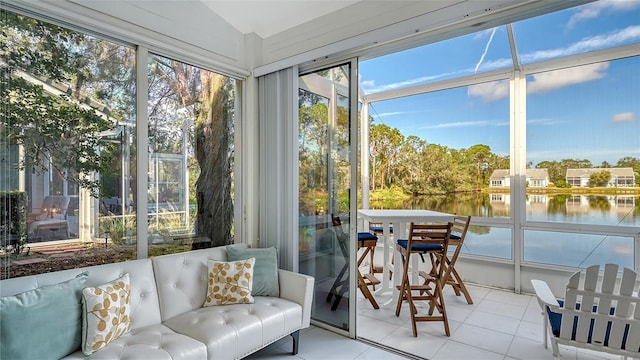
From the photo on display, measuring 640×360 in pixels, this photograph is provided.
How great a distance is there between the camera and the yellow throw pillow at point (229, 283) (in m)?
Answer: 2.57

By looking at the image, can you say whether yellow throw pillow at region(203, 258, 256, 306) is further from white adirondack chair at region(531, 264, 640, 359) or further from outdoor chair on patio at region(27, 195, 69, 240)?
white adirondack chair at region(531, 264, 640, 359)

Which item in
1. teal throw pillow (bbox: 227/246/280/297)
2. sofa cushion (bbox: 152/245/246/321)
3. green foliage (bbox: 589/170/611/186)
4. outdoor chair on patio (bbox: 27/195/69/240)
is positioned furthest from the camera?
green foliage (bbox: 589/170/611/186)

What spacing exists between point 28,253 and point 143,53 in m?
1.67

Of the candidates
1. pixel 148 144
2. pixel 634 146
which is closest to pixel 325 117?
pixel 148 144

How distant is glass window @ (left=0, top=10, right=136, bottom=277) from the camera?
2.11m

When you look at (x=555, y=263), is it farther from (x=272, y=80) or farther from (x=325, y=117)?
(x=272, y=80)

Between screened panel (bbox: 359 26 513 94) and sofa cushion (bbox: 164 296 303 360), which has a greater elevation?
screened panel (bbox: 359 26 513 94)

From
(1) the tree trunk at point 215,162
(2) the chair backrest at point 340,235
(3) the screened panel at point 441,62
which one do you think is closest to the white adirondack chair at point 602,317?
(2) the chair backrest at point 340,235

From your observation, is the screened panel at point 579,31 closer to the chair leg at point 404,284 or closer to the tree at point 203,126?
the chair leg at point 404,284

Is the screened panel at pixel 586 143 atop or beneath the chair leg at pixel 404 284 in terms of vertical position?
atop

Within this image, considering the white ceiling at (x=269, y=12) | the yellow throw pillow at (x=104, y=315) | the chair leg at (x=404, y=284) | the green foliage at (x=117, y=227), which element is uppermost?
the white ceiling at (x=269, y=12)

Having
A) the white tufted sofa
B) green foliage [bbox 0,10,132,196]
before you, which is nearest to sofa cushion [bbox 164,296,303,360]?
the white tufted sofa

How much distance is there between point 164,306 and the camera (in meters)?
2.42

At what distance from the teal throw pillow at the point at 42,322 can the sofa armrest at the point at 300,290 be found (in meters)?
1.42
